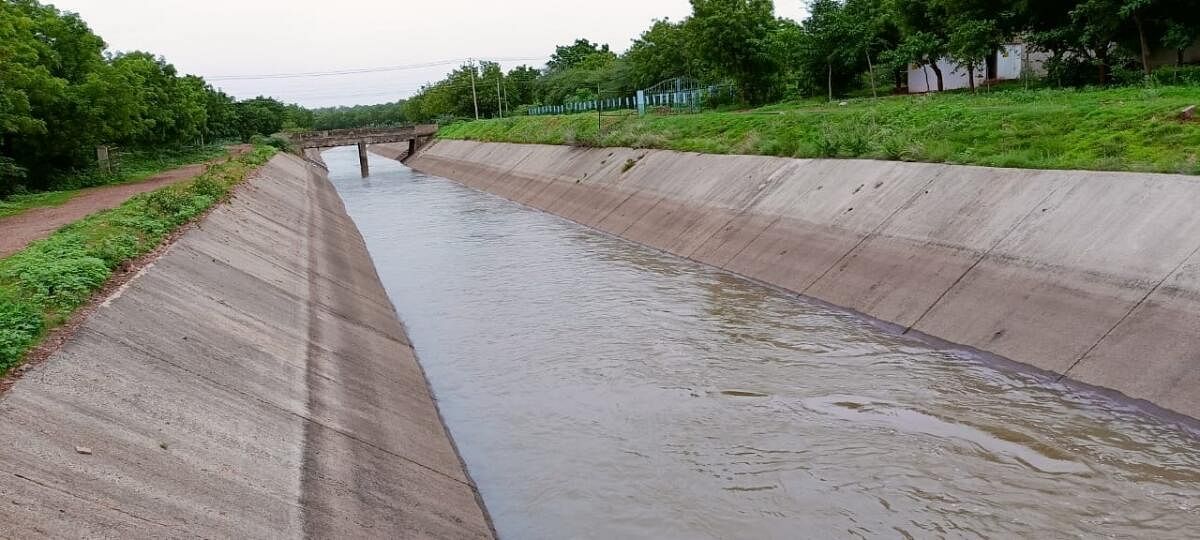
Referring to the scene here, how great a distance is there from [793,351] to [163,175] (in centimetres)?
3452

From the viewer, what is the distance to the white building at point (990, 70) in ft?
112

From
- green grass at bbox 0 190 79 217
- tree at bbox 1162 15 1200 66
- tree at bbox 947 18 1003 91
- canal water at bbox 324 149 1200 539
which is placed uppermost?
tree at bbox 947 18 1003 91

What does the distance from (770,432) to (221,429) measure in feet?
20.6

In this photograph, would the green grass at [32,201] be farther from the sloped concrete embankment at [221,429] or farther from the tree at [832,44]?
the tree at [832,44]

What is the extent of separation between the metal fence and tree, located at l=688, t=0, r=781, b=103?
3.01m

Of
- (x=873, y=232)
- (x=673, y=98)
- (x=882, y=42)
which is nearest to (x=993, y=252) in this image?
(x=873, y=232)

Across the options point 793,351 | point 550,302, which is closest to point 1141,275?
point 793,351

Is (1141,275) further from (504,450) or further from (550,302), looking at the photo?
(550,302)

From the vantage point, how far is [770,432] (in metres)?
10.5

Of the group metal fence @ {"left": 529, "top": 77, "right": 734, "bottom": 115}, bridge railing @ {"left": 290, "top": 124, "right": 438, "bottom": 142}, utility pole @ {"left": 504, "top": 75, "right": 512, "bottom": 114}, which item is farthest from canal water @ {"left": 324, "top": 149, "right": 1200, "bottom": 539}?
utility pole @ {"left": 504, "top": 75, "right": 512, "bottom": 114}

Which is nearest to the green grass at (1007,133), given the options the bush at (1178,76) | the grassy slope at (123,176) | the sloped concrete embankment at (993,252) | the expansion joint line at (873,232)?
the sloped concrete embankment at (993,252)

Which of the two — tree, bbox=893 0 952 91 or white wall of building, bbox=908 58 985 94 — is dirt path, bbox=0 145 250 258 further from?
white wall of building, bbox=908 58 985 94

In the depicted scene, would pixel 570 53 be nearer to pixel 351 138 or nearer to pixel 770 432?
pixel 351 138

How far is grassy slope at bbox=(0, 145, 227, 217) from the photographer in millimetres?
25508
